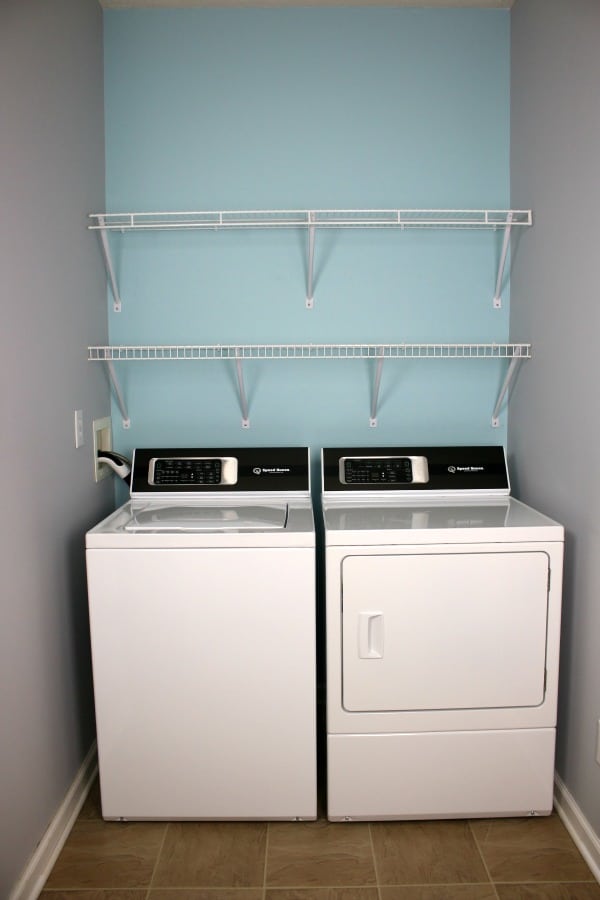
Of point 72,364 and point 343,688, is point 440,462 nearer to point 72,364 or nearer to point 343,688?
point 343,688

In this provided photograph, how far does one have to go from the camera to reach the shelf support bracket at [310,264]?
2.36 meters

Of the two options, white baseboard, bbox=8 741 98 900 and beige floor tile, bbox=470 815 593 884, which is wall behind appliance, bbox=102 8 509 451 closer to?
white baseboard, bbox=8 741 98 900

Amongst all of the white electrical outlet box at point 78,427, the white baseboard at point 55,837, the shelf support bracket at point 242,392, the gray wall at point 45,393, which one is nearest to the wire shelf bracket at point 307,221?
the gray wall at point 45,393

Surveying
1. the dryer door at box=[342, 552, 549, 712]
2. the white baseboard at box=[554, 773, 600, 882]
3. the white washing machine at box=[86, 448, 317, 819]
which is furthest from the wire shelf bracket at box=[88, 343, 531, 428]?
the white baseboard at box=[554, 773, 600, 882]

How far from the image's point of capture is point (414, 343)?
8.57ft

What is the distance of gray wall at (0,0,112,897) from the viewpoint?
1754 mm

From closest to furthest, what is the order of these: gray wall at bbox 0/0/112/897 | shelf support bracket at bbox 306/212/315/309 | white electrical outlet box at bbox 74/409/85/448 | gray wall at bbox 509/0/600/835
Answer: gray wall at bbox 0/0/112/897, gray wall at bbox 509/0/600/835, white electrical outlet box at bbox 74/409/85/448, shelf support bracket at bbox 306/212/315/309

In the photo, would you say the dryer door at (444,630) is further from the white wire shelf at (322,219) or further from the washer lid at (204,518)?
the white wire shelf at (322,219)

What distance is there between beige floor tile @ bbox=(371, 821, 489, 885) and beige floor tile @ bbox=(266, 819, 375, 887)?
0.14 ft

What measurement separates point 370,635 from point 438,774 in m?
0.46

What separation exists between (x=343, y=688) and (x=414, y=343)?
4.10ft

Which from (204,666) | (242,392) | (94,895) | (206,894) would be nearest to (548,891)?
(206,894)

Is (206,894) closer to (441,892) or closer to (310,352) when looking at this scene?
(441,892)

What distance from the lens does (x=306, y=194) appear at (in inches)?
101
